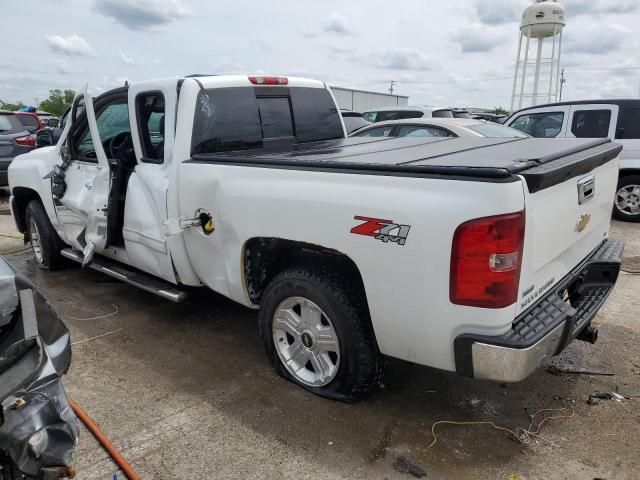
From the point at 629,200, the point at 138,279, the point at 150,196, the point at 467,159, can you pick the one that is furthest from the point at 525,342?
the point at 629,200

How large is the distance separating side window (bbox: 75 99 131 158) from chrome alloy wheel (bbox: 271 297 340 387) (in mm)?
2328

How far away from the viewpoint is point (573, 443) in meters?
2.84

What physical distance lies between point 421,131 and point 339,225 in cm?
569

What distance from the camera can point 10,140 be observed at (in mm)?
10625

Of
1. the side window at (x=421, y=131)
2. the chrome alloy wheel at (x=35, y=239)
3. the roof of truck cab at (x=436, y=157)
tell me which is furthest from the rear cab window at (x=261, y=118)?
the side window at (x=421, y=131)

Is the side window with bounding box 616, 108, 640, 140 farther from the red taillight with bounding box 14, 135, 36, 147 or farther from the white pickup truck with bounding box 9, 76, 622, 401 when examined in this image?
the red taillight with bounding box 14, 135, 36, 147

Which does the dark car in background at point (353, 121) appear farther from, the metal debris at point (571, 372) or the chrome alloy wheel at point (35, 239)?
the metal debris at point (571, 372)

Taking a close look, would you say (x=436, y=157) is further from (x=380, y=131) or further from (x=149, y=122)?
(x=380, y=131)

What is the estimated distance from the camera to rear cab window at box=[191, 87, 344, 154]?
12.4 feet

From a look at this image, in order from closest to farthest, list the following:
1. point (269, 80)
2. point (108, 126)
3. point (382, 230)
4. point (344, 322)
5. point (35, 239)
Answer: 1. point (382, 230)
2. point (344, 322)
3. point (269, 80)
4. point (108, 126)
5. point (35, 239)

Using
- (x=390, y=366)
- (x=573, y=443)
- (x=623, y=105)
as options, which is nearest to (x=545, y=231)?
(x=573, y=443)

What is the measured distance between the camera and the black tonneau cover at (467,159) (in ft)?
7.89

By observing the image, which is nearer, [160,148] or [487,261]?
[487,261]

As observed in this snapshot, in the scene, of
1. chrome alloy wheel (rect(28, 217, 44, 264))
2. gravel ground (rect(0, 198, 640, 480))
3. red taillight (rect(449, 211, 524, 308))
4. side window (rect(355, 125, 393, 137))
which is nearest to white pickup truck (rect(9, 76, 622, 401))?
red taillight (rect(449, 211, 524, 308))
